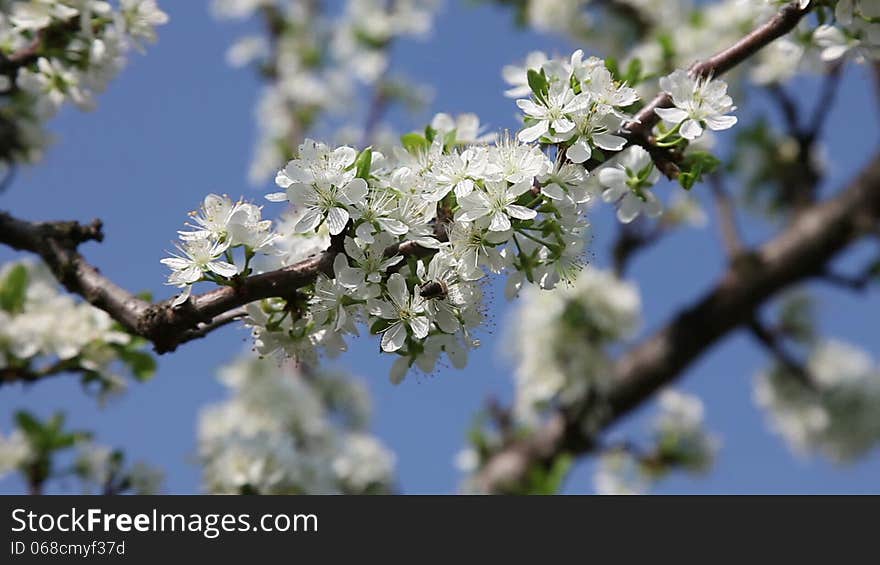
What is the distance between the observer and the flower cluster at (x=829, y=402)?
5.88 metres

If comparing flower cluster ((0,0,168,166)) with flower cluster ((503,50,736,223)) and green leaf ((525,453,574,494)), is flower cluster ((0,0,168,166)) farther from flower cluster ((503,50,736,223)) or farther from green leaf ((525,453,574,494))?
green leaf ((525,453,574,494))

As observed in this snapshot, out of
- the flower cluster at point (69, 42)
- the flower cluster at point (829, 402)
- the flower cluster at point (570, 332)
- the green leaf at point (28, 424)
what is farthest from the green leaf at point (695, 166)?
the flower cluster at point (829, 402)

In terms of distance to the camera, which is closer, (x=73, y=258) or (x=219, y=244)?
(x=219, y=244)

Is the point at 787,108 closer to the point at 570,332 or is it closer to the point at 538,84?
the point at 570,332

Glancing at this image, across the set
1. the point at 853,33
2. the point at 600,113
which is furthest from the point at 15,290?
the point at 853,33

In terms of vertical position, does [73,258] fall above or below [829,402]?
below

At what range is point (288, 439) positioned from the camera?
3502 millimetres

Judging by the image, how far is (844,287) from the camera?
194 inches

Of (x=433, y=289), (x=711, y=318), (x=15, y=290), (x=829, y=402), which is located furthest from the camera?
(x=829, y=402)

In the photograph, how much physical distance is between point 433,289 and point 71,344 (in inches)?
60.6

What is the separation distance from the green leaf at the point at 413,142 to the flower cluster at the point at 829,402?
4.63m

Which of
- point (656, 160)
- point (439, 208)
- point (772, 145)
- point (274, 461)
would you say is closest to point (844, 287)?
point (772, 145)

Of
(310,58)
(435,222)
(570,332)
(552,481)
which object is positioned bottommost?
(435,222)

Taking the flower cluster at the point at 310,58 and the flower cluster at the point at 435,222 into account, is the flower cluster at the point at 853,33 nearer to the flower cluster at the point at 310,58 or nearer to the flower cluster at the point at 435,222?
the flower cluster at the point at 435,222
